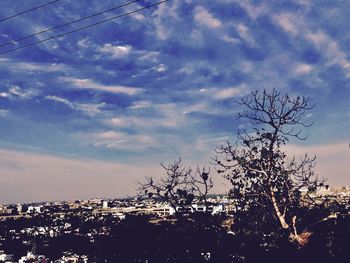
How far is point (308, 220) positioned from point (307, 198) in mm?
1331

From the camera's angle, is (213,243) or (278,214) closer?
(278,214)

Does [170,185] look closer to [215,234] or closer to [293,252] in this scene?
[215,234]

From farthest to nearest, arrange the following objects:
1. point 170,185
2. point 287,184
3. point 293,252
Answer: point 170,185
point 287,184
point 293,252

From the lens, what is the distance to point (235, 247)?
17062 mm

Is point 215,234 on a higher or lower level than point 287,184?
lower

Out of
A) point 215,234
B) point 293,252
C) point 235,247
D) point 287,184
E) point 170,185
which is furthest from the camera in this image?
point 170,185

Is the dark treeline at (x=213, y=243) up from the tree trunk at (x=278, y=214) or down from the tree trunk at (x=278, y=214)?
down

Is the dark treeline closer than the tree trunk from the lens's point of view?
Yes

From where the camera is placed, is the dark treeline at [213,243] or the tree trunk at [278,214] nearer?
the dark treeline at [213,243]

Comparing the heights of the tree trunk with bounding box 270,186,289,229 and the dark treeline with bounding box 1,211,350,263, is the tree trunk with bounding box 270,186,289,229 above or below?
above

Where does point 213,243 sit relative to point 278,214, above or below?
below

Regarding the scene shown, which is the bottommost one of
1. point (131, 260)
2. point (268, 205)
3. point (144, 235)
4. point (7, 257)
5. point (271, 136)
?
point (7, 257)

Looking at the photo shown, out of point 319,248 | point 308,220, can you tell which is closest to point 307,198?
point 308,220

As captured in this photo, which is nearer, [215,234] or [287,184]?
[215,234]
